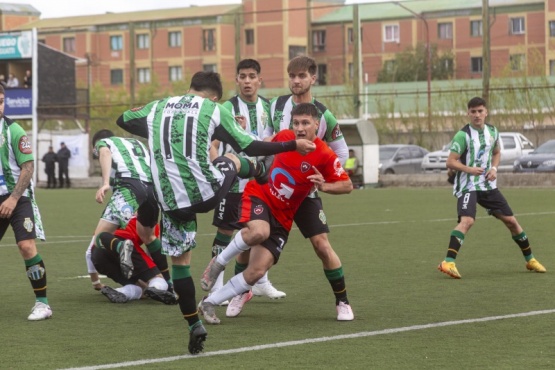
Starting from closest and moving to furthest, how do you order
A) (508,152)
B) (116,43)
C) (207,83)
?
Result: (207,83) < (508,152) < (116,43)

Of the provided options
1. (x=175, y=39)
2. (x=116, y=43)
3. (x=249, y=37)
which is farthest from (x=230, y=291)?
(x=116, y=43)

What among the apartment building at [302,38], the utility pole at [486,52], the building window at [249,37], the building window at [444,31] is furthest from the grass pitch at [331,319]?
the building window at [444,31]

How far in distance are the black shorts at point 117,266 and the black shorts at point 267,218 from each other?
196cm

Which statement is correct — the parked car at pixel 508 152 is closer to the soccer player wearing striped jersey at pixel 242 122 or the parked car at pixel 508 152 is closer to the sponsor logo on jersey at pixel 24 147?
the soccer player wearing striped jersey at pixel 242 122

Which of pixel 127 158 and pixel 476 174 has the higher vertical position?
pixel 127 158

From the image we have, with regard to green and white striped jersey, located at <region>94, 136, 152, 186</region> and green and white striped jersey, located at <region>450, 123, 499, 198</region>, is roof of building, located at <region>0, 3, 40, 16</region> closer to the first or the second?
green and white striped jersey, located at <region>450, 123, 499, 198</region>

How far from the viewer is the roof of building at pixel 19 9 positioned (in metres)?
100

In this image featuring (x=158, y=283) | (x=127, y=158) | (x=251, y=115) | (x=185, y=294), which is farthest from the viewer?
(x=127, y=158)

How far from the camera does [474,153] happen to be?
12609 millimetres

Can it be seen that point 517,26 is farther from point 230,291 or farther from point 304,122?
point 230,291

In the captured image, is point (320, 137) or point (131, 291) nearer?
point (320, 137)

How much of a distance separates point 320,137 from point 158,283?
2070 mm

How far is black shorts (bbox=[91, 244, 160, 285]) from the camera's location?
35.5 feet

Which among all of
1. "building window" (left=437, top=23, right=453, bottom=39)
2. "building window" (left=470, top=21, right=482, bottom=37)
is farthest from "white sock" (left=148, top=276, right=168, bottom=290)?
"building window" (left=437, top=23, right=453, bottom=39)
